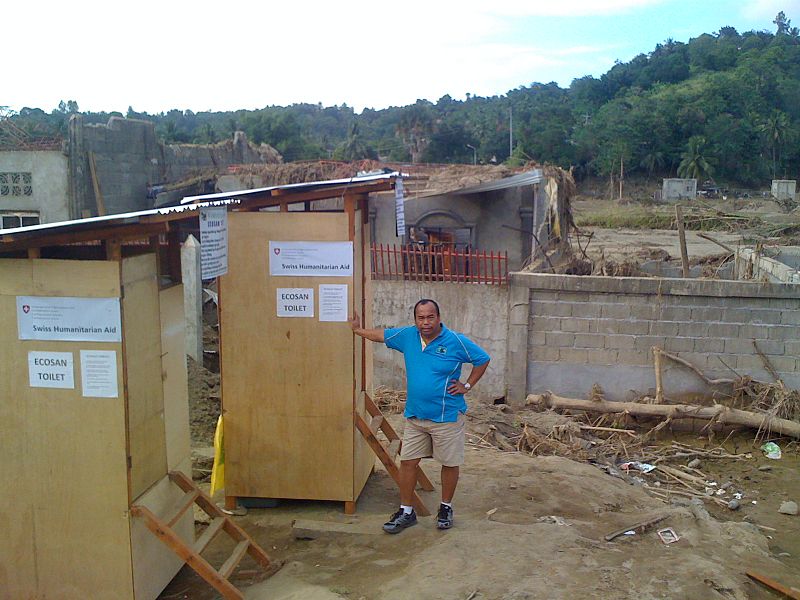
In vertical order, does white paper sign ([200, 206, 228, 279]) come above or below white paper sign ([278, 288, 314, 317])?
above

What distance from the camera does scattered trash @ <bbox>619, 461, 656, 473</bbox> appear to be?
8.52 metres

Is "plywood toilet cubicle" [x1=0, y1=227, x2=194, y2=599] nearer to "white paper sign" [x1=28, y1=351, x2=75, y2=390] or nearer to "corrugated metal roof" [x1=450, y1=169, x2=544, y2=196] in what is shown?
"white paper sign" [x1=28, y1=351, x2=75, y2=390]

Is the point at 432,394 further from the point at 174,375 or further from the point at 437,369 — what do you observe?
the point at 174,375

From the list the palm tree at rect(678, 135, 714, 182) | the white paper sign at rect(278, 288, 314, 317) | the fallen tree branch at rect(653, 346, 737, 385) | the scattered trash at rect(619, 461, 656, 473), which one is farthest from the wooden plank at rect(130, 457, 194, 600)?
the palm tree at rect(678, 135, 714, 182)

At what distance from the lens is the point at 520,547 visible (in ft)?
15.5

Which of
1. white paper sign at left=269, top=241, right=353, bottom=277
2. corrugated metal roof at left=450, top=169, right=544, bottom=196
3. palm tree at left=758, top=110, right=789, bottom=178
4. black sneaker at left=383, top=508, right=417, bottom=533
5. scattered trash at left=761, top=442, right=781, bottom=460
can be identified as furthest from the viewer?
palm tree at left=758, top=110, right=789, bottom=178

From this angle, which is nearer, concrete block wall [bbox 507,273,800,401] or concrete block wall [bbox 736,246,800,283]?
concrete block wall [bbox 507,273,800,401]

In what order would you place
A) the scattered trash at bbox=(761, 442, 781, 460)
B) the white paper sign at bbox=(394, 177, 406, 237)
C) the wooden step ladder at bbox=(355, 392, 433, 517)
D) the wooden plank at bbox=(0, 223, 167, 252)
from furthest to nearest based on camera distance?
1. the scattered trash at bbox=(761, 442, 781, 460)
2. the white paper sign at bbox=(394, 177, 406, 237)
3. the wooden step ladder at bbox=(355, 392, 433, 517)
4. the wooden plank at bbox=(0, 223, 167, 252)

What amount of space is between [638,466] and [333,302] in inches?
198

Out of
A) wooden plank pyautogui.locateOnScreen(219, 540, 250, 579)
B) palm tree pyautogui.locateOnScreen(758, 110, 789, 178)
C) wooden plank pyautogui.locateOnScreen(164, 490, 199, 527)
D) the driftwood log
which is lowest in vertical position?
the driftwood log

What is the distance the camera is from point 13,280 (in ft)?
13.1

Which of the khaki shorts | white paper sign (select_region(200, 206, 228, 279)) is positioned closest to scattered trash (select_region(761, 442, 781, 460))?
the khaki shorts

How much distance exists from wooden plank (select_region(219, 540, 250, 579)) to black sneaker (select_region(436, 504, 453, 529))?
4.33 feet

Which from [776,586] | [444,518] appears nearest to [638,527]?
[776,586]
